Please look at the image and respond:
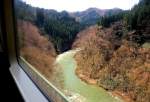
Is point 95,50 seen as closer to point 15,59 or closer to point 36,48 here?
point 36,48

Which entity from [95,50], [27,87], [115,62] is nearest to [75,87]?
[95,50]

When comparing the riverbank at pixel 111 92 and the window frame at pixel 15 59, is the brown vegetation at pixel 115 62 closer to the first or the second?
the riverbank at pixel 111 92

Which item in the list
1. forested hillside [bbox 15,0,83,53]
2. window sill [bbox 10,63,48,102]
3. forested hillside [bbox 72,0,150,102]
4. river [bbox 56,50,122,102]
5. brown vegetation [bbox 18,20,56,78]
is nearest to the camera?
forested hillside [bbox 72,0,150,102]

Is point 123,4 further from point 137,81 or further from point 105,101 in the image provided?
point 105,101

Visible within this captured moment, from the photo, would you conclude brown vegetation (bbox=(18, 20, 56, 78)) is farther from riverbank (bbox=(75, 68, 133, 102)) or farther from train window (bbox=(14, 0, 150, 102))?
riverbank (bbox=(75, 68, 133, 102))

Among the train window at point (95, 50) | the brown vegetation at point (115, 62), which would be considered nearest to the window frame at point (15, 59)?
the train window at point (95, 50)

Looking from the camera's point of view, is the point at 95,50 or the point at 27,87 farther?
the point at 27,87

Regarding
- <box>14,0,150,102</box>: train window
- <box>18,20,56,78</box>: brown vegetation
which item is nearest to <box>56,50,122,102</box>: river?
<box>14,0,150,102</box>: train window

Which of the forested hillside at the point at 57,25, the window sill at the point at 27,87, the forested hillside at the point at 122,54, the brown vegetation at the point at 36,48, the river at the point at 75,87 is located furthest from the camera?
the brown vegetation at the point at 36,48
